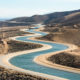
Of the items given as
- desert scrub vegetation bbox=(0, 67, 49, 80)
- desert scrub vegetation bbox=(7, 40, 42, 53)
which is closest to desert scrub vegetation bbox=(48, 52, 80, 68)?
desert scrub vegetation bbox=(0, 67, 49, 80)

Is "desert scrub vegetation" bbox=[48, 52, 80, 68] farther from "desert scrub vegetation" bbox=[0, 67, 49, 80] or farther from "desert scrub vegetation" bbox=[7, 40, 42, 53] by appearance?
"desert scrub vegetation" bbox=[7, 40, 42, 53]

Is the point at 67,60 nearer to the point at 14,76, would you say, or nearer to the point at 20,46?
the point at 14,76

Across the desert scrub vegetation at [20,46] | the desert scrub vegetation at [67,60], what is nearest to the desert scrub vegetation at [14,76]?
the desert scrub vegetation at [67,60]

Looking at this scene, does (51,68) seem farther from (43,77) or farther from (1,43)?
(1,43)

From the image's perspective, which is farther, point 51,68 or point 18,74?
point 51,68

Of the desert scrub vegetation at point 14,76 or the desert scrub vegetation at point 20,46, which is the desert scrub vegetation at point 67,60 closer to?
the desert scrub vegetation at point 14,76

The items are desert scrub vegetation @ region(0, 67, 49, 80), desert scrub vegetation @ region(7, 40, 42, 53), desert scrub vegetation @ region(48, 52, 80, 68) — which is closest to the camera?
desert scrub vegetation @ region(0, 67, 49, 80)

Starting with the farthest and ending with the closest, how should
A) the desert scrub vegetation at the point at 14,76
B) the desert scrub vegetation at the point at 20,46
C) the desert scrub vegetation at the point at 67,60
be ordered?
the desert scrub vegetation at the point at 20,46
the desert scrub vegetation at the point at 67,60
the desert scrub vegetation at the point at 14,76

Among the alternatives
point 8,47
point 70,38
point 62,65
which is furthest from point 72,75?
point 70,38
